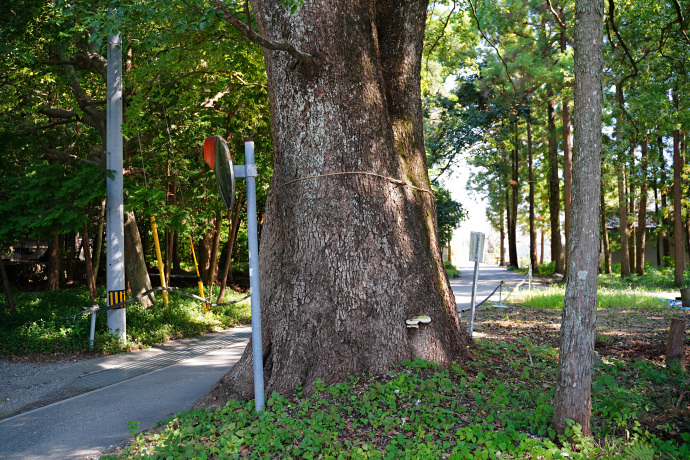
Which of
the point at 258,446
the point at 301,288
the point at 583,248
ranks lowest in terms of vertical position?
the point at 258,446

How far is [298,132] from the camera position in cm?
546

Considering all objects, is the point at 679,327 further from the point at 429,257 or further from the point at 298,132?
the point at 298,132

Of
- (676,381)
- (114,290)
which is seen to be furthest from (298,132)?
(114,290)

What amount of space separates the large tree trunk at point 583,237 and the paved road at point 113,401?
4.33m

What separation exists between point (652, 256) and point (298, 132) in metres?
46.4

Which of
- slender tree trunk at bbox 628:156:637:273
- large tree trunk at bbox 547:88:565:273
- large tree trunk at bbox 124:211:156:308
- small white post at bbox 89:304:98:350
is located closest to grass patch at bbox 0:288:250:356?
small white post at bbox 89:304:98:350

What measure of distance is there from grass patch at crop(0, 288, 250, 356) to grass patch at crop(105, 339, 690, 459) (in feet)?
18.8

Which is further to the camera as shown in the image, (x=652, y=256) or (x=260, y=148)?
(x=652, y=256)

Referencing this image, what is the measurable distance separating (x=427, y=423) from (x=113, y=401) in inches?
177

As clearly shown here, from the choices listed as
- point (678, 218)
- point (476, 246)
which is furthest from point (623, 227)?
point (476, 246)

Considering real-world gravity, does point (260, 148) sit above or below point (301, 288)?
above

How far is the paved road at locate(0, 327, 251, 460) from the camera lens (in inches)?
199

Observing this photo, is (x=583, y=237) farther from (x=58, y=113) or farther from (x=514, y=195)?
(x=514, y=195)

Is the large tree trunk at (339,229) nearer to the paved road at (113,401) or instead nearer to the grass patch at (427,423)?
the grass patch at (427,423)
